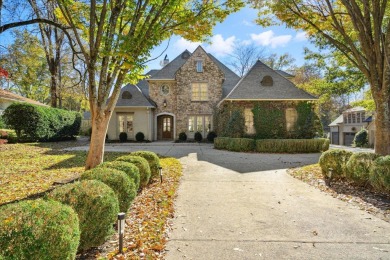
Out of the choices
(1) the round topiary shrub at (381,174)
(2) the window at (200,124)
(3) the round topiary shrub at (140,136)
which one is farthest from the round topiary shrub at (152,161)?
(2) the window at (200,124)

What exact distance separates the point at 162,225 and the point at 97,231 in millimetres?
1308

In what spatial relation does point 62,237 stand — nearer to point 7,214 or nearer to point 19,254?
point 19,254

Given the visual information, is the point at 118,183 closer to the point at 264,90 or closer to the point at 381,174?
the point at 381,174

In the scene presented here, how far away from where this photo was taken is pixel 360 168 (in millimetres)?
6434

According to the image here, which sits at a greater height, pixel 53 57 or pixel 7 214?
pixel 53 57

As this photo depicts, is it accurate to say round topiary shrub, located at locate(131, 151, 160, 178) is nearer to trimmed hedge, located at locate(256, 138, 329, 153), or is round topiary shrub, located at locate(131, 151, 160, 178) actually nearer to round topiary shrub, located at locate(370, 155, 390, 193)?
round topiary shrub, located at locate(370, 155, 390, 193)

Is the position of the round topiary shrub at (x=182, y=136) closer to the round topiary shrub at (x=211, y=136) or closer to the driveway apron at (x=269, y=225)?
the round topiary shrub at (x=211, y=136)

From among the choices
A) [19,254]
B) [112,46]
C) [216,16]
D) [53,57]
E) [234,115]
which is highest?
[53,57]

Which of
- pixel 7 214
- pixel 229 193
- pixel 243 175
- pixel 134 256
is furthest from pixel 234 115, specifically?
pixel 7 214

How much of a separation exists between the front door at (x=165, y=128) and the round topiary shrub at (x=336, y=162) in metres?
17.3

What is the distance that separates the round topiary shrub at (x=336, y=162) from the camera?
289 inches

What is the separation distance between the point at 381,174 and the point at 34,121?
20321mm

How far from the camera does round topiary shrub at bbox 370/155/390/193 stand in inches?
217

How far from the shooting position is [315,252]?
10.9 ft
